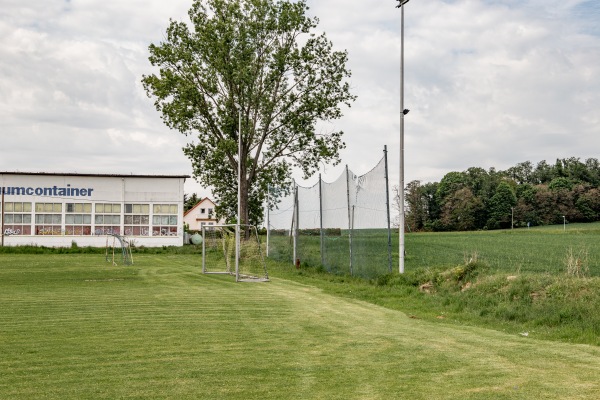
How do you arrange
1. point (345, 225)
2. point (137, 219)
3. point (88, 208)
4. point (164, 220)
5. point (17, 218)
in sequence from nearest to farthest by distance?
point (345, 225) < point (17, 218) < point (88, 208) < point (137, 219) < point (164, 220)

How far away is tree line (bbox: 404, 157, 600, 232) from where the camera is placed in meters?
108

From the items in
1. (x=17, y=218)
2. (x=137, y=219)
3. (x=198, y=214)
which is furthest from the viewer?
(x=198, y=214)

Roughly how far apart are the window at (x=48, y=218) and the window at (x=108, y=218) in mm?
3038

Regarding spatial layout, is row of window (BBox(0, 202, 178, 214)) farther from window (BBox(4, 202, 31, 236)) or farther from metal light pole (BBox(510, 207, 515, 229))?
metal light pole (BBox(510, 207, 515, 229))

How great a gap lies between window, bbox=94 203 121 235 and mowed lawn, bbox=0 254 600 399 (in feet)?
156

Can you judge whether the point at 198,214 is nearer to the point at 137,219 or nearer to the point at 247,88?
the point at 137,219

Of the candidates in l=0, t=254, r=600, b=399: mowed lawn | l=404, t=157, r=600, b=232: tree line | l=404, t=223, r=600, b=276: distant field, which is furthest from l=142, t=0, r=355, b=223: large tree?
l=404, t=157, r=600, b=232: tree line

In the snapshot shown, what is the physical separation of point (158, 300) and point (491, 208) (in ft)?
331

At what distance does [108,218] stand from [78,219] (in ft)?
7.88

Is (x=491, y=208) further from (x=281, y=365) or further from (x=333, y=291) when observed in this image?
(x=281, y=365)

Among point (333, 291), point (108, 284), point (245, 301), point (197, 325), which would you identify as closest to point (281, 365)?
point (197, 325)

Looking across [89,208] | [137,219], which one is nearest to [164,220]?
[137,219]

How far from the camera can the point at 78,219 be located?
61250 mm

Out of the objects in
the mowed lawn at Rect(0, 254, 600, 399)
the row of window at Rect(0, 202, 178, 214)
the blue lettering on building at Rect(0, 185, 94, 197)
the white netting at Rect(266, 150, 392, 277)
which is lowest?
the mowed lawn at Rect(0, 254, 600, 399)
